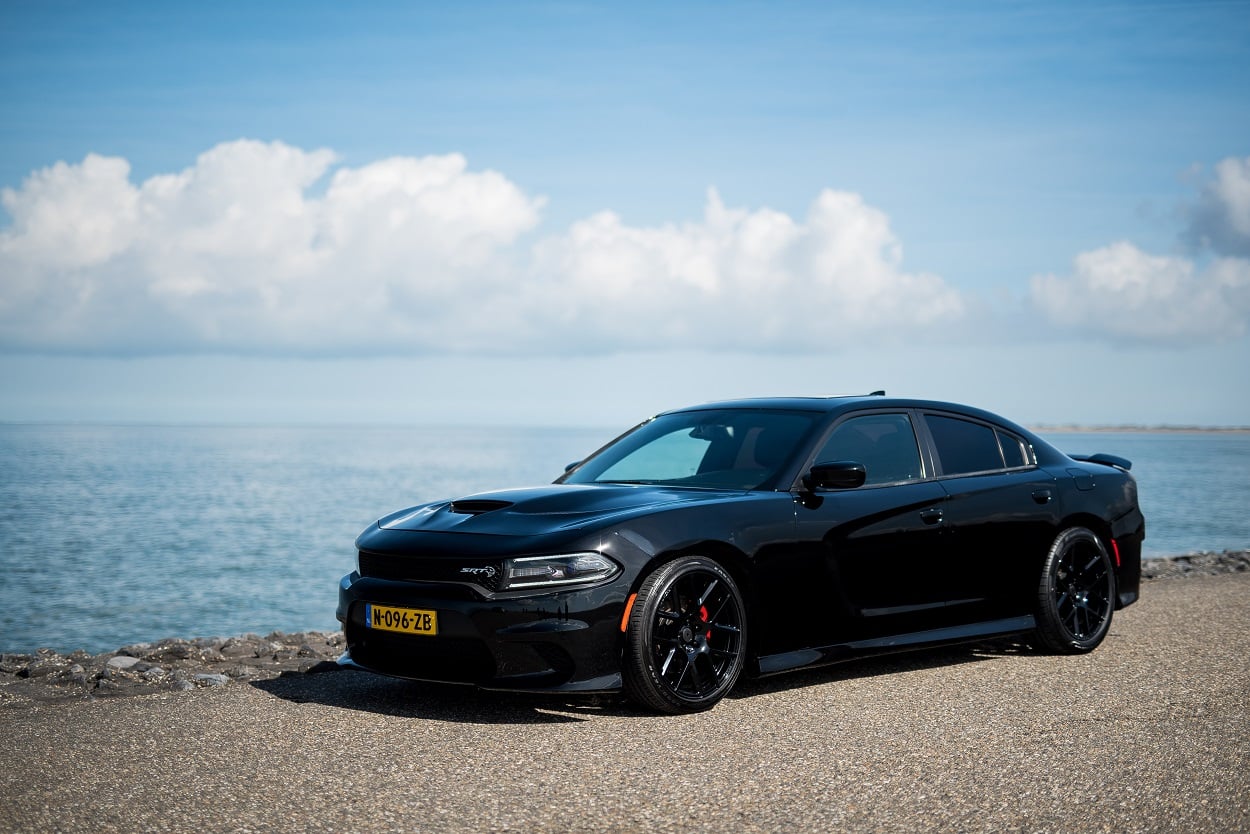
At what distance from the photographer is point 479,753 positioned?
531cm

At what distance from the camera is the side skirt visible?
21.1 feet

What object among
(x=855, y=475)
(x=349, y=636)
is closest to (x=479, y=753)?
(x=349, y=636)

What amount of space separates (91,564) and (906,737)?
885 inches

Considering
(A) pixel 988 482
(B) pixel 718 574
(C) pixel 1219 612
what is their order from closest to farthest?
(B) pixel 718 574 < (A) pixel 988 482 < (C) pixel 1219 612

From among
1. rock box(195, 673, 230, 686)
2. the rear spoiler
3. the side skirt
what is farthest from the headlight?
the rear spoiler

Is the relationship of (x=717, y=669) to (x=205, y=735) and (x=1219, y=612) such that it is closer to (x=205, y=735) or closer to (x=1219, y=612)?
(x=205, y=735)

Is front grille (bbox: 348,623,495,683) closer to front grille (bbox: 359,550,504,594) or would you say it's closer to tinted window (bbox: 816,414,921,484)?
front grille (bbox: 359,550,504,594)

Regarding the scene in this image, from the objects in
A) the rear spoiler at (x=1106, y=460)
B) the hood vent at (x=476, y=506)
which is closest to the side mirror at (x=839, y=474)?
the hood vent at (x=476, y=506)

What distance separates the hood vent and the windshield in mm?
1078

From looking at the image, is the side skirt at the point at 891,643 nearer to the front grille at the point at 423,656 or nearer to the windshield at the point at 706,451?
the windshield at the point at 706,451

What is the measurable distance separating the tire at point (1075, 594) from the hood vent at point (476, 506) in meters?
3.50

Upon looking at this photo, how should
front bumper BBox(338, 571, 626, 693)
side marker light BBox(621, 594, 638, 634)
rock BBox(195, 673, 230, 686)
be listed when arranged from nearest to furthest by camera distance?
front bumper BBox(338, 571, 626, 693) → side marker light BBox(621, 594, 638, 634) → rock BBox(195, 673, 230, 686)

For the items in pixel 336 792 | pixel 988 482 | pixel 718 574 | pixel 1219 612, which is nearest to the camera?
pixel 336 792

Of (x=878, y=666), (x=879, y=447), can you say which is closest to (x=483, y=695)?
(x=878, y=666)
